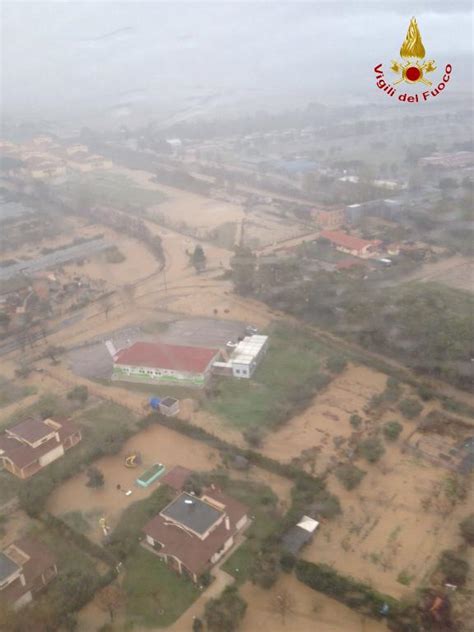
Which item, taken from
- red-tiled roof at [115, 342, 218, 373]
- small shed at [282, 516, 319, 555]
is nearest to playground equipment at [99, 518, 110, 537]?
small shed at [282, 516, 319, 555]

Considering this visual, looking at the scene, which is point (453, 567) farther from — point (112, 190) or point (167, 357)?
point (112, 190)

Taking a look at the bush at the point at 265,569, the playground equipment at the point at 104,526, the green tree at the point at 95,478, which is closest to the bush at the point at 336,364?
the bush at the point at 265,569

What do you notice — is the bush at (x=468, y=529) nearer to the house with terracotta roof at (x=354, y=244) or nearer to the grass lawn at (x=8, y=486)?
the grass lawn at (x=8, y=486)

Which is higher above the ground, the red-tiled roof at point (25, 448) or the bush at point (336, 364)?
the bush at point (336, 364)

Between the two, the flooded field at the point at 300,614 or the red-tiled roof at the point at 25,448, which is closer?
the flooded field at the point at 300,614

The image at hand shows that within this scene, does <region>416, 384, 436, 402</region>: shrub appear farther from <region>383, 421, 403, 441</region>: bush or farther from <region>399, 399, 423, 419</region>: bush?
<region>383, 421, 403, 441</region>: bush
